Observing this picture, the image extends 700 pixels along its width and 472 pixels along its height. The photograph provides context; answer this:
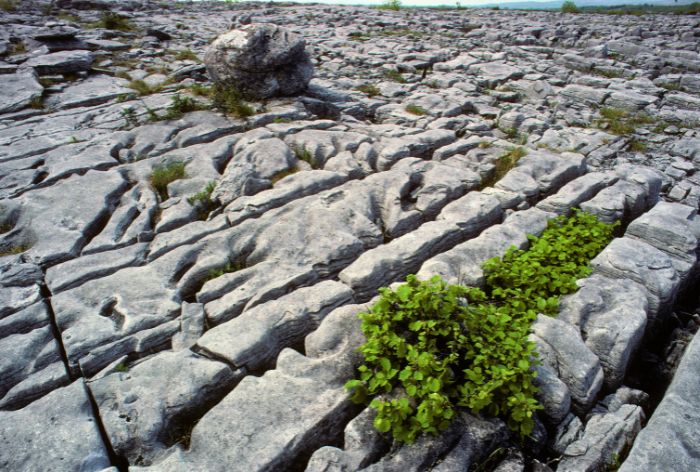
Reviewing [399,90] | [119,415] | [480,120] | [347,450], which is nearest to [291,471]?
[347,450]

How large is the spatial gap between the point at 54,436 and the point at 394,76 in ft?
60.4

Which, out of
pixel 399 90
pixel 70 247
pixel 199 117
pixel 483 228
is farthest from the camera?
pixel 399 90

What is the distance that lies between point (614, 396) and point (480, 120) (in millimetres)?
10854

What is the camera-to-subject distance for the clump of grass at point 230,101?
12.3 metres

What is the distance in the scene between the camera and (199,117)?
1213 cm

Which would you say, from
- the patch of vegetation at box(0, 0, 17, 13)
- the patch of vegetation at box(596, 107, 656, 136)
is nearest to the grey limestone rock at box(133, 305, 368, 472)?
the patch of vegetation at box(596, 107, 656, 136)

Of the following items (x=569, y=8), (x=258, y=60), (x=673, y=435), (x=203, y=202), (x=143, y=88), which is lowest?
(x=203, y=202)

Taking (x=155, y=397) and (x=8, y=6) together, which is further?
(x=8, y=6)

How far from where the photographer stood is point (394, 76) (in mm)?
19078

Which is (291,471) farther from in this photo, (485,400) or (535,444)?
(535,444)

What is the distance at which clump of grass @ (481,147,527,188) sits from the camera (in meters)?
10.0

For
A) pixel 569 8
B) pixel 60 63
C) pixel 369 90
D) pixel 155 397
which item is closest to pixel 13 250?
pixel 155 397

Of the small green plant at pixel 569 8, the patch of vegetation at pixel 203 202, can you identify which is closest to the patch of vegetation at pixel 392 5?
the small green plant at pixel 569 8

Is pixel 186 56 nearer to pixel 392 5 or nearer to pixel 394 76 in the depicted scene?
pixel 394 76
